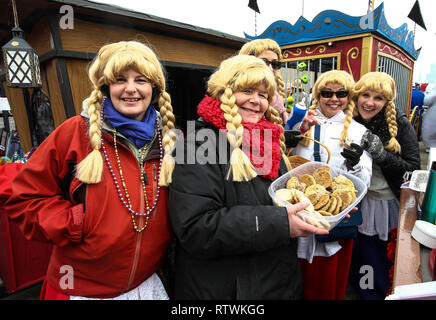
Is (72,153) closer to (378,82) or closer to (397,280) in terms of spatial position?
(397,280)

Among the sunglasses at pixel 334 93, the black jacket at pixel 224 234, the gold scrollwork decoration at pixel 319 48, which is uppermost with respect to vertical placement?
the gold scrollwork decoration at pixel 319 48

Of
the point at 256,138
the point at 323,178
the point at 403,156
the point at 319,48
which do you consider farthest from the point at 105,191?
the point at 319,48

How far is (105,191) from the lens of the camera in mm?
1294

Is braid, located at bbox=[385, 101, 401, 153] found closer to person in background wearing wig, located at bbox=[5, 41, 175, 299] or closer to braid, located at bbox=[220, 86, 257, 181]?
braid, located at bbox=[220, 86, 257, 181]

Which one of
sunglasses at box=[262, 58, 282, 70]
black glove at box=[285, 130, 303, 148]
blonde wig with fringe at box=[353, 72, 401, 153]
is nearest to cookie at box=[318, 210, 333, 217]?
black glove at box=[285, 130, 303, 148]

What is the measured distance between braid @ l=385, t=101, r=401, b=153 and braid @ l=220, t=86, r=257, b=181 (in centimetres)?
188

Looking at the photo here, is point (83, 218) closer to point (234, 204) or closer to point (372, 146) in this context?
point (234, 204)

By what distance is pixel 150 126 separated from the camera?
143 cm

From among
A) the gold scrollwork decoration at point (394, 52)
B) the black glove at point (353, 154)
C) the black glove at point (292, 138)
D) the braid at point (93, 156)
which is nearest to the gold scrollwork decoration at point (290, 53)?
the gold scrollwork decoration at point (394, 52)

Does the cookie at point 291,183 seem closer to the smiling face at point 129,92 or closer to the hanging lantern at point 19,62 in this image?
the smiling face at point 129,92

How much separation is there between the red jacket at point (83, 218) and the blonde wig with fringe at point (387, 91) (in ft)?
7.38

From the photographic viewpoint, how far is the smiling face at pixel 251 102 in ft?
4.58

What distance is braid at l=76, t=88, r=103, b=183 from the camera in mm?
1236

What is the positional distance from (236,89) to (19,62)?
2.21 metres
